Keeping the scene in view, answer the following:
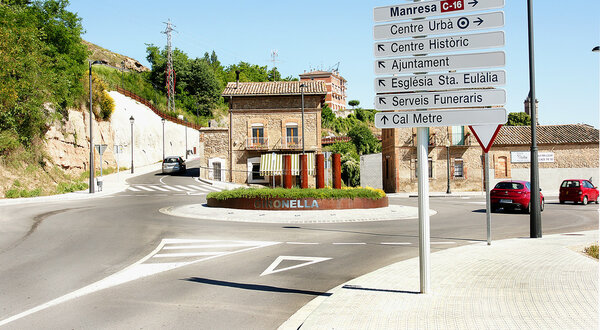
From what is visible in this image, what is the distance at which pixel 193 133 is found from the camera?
77.1m

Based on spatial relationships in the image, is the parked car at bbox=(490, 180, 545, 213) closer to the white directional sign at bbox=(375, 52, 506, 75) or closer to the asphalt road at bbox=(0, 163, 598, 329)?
the asphalt road at bbox=(0, 163, 598, 329)

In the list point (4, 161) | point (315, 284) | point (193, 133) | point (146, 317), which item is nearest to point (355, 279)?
point (315, 284)

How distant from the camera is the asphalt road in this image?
558 centimetres

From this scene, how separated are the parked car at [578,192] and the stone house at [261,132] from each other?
2206cm

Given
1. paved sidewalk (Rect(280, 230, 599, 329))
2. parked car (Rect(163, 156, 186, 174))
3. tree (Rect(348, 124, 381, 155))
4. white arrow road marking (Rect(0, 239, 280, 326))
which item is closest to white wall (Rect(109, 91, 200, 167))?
parked car (Rect(163, 156, 186, 174))

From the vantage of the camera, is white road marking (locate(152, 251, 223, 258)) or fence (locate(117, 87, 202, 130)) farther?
fence (locate(117, 87, 202, 130))

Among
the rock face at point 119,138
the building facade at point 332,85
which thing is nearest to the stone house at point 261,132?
the rock face at point 119,138

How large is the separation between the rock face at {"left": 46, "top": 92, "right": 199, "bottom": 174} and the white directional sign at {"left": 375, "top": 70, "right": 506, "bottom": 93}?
35169 millimetres

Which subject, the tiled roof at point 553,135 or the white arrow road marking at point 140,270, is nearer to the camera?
the white arrow road marking at point 140,270

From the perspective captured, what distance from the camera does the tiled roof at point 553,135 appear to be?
1635 inches

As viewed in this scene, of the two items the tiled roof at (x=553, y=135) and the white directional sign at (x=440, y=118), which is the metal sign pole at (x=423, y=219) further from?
the tiled roof at (x=553, y=135)

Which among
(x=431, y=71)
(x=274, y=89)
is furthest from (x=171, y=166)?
(x=431, y=71)

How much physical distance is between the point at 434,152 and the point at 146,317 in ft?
128

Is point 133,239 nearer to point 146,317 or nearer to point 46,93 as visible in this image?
point 146,317
